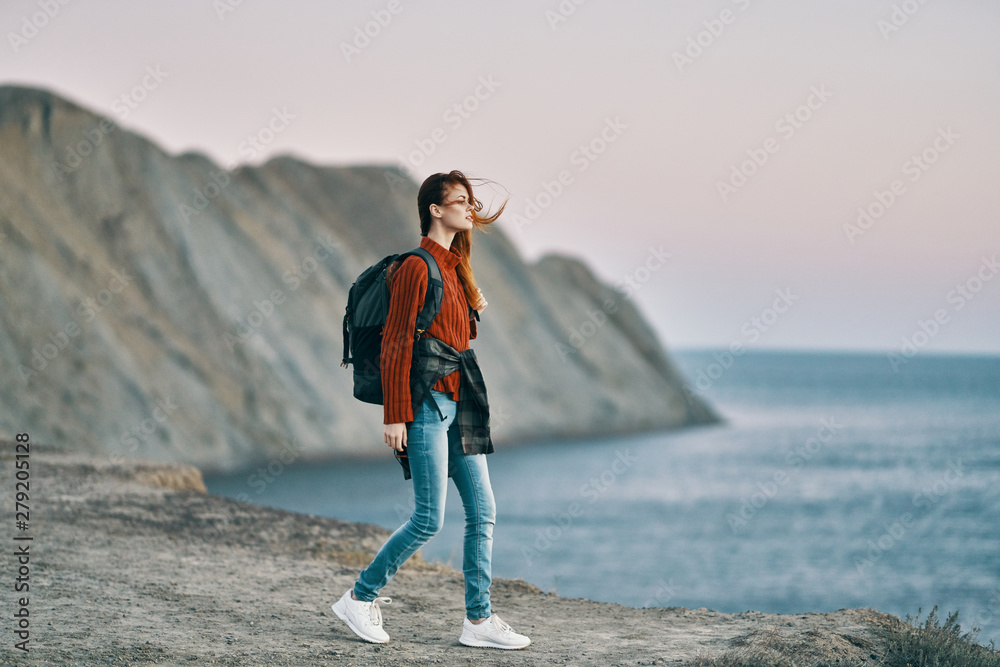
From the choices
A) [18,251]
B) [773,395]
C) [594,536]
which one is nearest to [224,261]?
[18,251]

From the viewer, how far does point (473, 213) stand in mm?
4855

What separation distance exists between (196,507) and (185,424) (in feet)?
71.9

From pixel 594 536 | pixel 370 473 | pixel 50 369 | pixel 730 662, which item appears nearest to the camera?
pixel 730 662

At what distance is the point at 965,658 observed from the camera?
4.69 m

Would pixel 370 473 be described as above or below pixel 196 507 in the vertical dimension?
above

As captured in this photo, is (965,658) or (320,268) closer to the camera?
(965,658)

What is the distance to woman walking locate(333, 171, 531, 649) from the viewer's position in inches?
177

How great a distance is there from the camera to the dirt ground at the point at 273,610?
4703mm

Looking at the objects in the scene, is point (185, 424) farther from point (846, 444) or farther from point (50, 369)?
point (846, 444)

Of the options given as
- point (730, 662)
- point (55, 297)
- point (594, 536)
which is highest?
point (55, 297)

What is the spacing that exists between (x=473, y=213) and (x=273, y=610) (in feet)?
8.73

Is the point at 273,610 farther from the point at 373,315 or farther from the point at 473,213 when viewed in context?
the point at 473,213

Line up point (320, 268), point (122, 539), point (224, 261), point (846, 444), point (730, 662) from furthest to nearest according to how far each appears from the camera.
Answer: point (846, 444), point (320, 268), point (224, 261), point (122, 539), point (730, 662)

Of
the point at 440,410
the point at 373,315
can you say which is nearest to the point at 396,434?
the point at 440,410
